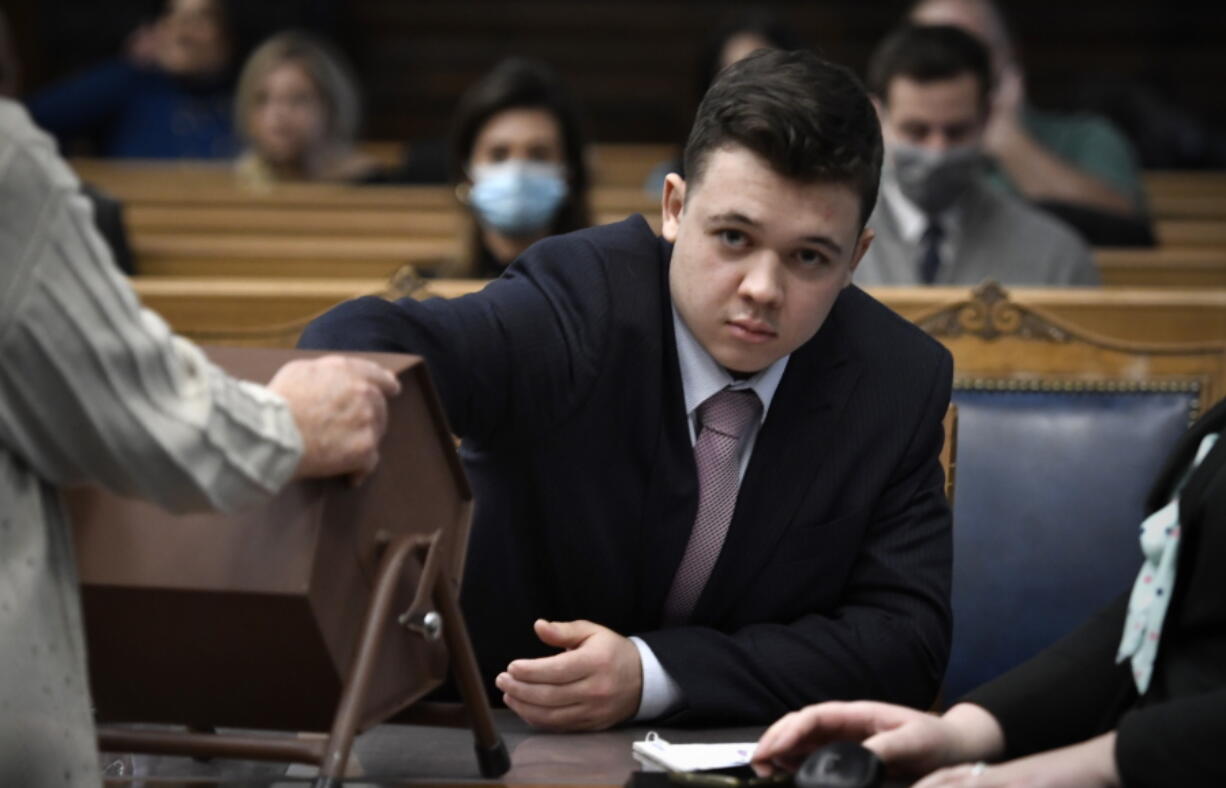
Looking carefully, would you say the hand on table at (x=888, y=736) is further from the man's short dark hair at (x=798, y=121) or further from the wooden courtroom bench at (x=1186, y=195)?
the wooden courtroom bench at (x=1186, y=195)

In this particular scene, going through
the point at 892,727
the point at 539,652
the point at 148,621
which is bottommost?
the point at 539,652

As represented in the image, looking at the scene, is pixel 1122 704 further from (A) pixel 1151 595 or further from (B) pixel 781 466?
(B) pixel 781 466

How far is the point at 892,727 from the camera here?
1.63 m

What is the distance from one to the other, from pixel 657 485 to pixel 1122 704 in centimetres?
60

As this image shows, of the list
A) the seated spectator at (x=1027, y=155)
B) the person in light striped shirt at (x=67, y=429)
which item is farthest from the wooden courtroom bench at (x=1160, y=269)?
the person in light striped shirt at (x=67, y=429)

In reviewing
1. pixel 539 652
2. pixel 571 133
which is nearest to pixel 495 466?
pixel 539 652

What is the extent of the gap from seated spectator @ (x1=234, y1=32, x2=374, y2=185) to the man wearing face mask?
213cm

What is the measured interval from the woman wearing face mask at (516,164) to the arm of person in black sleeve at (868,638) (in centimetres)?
195

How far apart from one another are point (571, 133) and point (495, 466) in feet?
6.92

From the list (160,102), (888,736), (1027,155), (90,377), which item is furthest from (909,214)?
(160,102)

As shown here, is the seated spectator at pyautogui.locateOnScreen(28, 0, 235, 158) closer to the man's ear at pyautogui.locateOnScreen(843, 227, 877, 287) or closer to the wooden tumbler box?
the man's ear at pyautogui.locateOnScreen(843, 227, 877, 287)

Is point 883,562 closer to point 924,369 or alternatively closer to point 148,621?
point 924,369

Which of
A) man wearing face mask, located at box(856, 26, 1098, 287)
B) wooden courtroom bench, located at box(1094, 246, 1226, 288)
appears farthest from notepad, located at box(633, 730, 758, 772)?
wooden courtroom bench, located at box(1094, 246, 1226, 288)

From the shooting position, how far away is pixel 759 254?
1924mm
